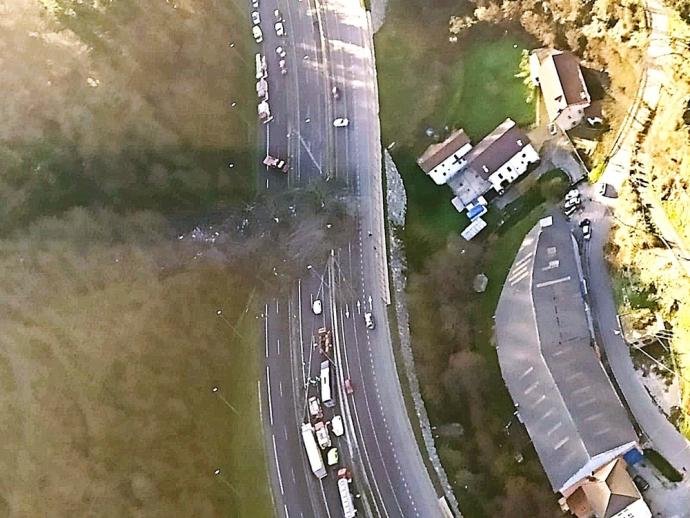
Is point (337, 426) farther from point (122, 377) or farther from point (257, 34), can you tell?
point (257, 34)

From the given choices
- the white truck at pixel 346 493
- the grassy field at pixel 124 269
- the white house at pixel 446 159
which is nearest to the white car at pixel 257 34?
the grassy field at pixel 124 269

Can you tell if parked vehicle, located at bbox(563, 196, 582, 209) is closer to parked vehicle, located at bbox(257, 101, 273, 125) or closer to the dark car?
the dark car

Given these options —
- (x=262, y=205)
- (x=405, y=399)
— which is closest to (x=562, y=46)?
(x=262, y=205)

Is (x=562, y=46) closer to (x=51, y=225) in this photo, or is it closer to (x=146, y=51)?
(x=146, y=51)

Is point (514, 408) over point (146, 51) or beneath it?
beneath

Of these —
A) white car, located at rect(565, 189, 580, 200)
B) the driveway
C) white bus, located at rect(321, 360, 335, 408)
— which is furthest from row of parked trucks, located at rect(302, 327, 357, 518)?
white car, located at rect(565, 189, 580, 200)

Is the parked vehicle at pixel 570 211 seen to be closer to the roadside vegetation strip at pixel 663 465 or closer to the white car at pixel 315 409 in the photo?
the roadside vegetation strip at pixel 663 465

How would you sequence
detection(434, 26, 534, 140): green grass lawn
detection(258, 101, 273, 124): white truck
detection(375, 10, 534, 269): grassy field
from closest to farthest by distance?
1. detection(375, 10, 534, 269): grassy field
2. detection(434, 26, 534, 140): green grass lawn
3. detection(258, 101, 273, 124): white truck
